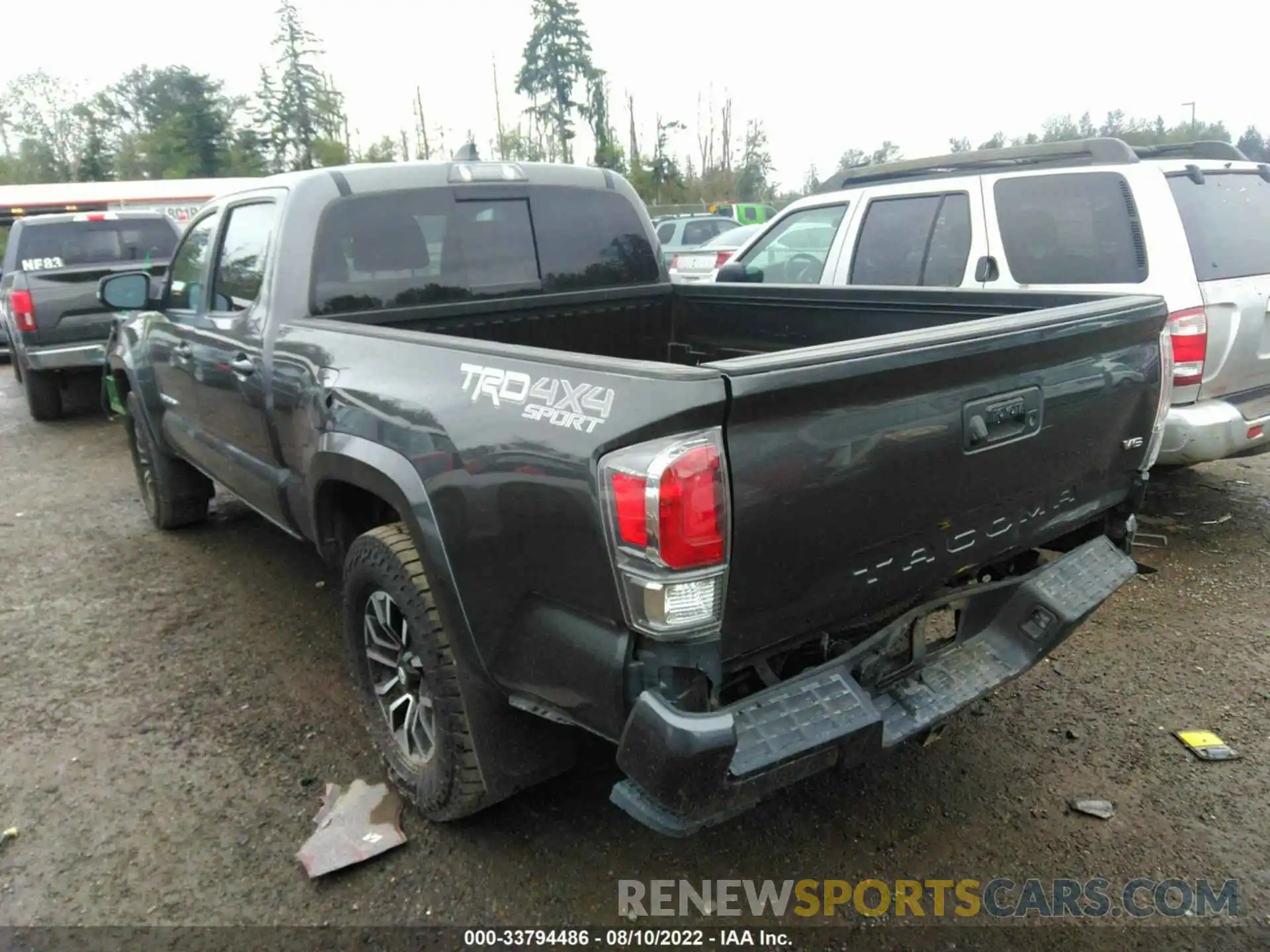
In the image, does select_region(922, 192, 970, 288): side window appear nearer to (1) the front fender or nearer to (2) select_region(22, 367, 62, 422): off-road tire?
(1) the front fender

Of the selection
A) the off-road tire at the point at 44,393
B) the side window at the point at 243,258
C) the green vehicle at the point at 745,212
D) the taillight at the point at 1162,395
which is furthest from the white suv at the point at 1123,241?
the green vehicle at the point at 745,212

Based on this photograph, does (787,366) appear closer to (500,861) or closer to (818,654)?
(818,654)

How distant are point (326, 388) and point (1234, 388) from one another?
433 centimetres

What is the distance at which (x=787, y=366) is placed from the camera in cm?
191

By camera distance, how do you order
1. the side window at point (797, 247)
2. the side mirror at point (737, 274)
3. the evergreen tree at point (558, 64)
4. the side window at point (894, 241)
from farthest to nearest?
the evergreen tree at point (558, 64), the side window at point (797, 247), the side mirror at point (737, 274), the side window at point (894, 241)

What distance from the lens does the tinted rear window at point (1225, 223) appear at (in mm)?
4559

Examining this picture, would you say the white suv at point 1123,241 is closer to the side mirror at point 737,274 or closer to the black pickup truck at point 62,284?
the side mirror at point 737,274

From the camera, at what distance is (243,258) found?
12.5 feet

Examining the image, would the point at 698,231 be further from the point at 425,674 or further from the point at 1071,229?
the point at 425,674

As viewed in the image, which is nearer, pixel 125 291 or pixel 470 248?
pixel 470 248

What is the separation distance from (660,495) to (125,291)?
161 inches

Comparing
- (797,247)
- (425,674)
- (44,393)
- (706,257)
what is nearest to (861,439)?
(425,674)

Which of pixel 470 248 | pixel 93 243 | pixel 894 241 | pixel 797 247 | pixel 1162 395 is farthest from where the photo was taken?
pixel 93 243

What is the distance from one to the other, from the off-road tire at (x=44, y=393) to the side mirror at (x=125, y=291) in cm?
508
